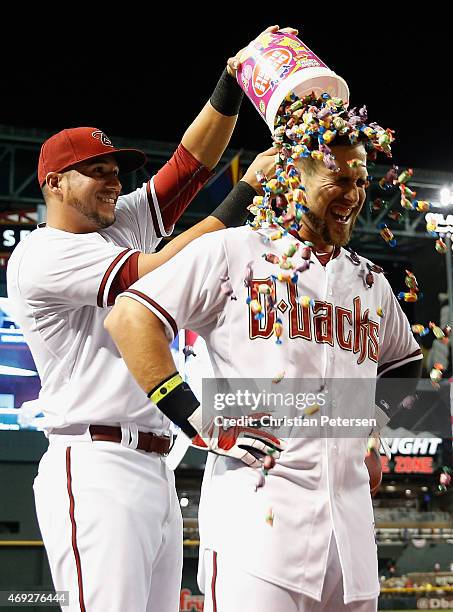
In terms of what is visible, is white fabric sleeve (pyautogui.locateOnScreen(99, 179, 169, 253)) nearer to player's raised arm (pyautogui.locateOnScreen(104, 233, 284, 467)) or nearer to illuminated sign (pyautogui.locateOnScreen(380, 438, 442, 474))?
player's raised arm (pyautogui.locateOnScreen(104, 233, 284, 467))

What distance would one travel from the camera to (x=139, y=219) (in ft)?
10.4

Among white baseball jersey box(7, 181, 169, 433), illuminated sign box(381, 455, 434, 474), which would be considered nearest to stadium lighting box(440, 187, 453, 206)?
white baseball jersey box(7, 181, 169, 433)

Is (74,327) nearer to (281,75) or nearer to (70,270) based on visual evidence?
(70,270)

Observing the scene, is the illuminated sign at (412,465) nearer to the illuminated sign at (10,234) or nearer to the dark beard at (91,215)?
the illuminated sign at (10,234)

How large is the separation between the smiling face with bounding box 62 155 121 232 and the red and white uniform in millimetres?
72

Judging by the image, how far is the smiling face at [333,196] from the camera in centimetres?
211

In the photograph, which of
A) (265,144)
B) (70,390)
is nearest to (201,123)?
(70,390)

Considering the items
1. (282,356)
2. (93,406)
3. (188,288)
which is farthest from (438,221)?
(93,406)

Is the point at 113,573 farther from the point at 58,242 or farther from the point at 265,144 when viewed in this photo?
the point at 265,144

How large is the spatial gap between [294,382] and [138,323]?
1.28ft

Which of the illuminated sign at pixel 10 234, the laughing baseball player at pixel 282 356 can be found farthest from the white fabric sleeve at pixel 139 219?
the illuminated sign at pixel 10 234

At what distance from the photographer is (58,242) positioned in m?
2.72

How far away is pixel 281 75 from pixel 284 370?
86 centimetres

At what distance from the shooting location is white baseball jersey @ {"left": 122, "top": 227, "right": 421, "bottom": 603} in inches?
74.1
